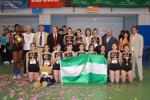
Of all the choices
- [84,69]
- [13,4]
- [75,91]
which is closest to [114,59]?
[84,69]

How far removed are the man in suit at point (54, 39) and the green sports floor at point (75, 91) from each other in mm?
1467

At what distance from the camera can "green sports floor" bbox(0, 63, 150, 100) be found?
757 centimetres

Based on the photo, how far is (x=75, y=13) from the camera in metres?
17.8

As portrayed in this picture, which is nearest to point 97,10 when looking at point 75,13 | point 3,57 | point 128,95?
point 75,13

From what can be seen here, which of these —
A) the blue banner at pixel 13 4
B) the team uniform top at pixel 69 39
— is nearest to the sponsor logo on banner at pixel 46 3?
the blue banner at pixel 13 4

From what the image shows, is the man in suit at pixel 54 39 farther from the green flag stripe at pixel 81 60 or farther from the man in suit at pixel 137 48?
the man in suit at pixel 137 48

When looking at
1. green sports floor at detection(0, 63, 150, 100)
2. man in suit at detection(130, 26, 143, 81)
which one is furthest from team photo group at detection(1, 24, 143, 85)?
green sports floor at detection(0, 63, 150, 100)

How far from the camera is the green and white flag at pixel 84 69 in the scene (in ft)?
32.6

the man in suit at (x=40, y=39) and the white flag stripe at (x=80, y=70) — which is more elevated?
the man in suit at (x=40, y=39)

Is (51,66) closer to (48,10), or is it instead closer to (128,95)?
(128,95)

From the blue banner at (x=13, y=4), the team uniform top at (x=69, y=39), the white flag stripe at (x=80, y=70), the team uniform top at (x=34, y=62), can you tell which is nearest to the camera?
the white flag stripe at (x=80, y=70)

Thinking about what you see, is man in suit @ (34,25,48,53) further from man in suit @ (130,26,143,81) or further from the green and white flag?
man in suit @ (130,26,143,81)

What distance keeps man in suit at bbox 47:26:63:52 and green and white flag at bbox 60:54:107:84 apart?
0.94m

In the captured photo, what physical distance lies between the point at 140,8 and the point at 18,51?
29.1 ft
